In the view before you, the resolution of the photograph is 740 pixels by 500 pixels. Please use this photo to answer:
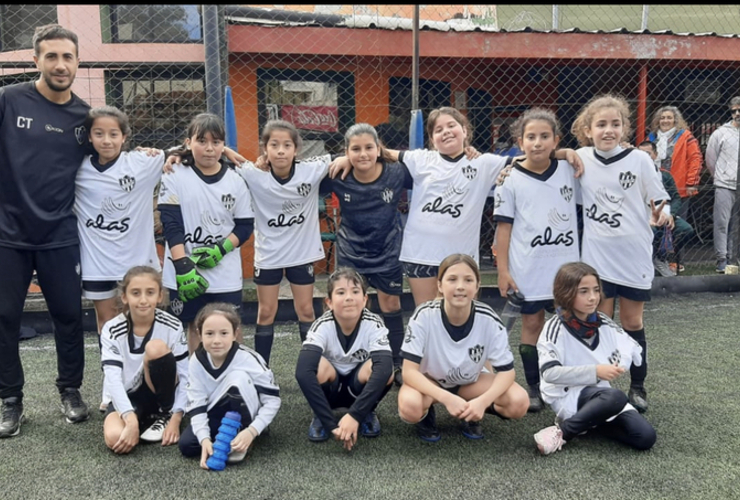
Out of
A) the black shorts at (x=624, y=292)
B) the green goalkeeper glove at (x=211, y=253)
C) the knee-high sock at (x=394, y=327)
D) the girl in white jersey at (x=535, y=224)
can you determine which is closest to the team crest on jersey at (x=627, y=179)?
the girl in white jersey at (x=535, y=224)

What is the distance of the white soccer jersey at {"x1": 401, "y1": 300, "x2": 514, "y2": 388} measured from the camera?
2.76 metres

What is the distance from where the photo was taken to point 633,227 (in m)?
3.07

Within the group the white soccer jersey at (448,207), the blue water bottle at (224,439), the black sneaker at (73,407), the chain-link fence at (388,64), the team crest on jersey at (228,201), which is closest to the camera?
the blue water bottle at (224,439)

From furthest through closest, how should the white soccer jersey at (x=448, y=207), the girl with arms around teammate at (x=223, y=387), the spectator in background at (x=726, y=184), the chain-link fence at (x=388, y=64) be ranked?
the chain-link fence at (x=388, y=64)
the spectator in background at (x=726, y=184)
the white soccer jersey at (x=448, y=207)
the girl with arms around teammate at (x=223, y=387)

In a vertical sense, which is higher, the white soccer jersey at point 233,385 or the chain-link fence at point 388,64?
the chain-link fence at point 388,64

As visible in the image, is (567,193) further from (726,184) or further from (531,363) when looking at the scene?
(726,184)

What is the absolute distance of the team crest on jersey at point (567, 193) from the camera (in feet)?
10.3

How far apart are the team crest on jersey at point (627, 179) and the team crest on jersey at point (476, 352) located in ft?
3.51

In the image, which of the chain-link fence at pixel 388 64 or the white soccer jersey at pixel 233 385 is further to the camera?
the chain-link fence at pixel 388 64

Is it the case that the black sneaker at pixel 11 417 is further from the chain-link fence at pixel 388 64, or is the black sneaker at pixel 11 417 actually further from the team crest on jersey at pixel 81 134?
the chain-link fence at pixel 388 64

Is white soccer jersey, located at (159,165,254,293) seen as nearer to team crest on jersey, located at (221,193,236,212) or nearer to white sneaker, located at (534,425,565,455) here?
team crest on jersey, located at (221,193,236,212)

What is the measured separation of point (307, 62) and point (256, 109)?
0.74 metres

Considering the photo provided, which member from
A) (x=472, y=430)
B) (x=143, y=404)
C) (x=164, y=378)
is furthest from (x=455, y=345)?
(x=143, y=404)

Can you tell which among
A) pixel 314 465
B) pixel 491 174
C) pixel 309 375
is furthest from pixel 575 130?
pixel 314 465
